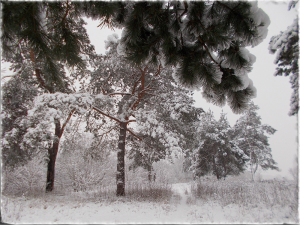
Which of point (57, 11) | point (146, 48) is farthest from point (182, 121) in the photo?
point (57, 11)

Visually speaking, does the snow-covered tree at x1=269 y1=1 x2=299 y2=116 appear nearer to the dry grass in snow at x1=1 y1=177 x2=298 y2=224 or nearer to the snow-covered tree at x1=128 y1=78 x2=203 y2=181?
the dry grass in snow at x1=1 y1=177 x2=298 y2=224

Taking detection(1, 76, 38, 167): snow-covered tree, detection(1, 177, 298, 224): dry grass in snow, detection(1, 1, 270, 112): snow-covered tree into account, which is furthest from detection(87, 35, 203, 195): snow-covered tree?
detection(1, 1, 270, 112): snow-covered tree

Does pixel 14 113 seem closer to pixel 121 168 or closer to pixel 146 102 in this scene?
pixel 121 168

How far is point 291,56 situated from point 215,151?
44.2ft

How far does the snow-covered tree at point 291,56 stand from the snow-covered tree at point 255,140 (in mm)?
14650

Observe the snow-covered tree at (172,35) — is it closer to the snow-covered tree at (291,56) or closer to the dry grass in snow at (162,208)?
the snow-covered tree at (291,56)

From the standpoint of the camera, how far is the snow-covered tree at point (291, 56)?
143 centimetres

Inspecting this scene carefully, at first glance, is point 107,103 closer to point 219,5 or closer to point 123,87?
point 123,87

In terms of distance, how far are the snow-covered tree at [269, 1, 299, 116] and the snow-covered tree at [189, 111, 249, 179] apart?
37.2 feet

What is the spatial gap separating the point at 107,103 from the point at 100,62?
2.19 m

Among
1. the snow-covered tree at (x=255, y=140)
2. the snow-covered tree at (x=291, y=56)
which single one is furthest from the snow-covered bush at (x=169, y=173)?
the snow-covered tree at (x=291, y=56)

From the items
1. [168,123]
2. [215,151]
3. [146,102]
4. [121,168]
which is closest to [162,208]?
[121,168]

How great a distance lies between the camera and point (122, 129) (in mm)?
7223

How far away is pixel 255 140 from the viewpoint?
1428 centimetres
